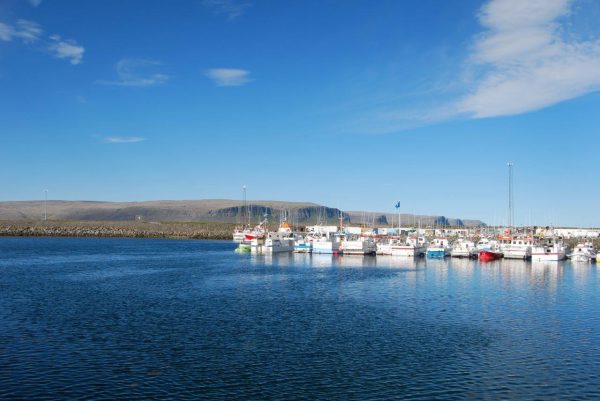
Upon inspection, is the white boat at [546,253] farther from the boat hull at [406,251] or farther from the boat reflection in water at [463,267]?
the boat hull at [406,251]

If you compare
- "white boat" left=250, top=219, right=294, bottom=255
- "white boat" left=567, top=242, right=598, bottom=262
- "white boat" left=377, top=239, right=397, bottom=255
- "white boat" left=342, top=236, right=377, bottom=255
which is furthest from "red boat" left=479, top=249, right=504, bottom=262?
"white boat" left=250, top=219, right=294, bottom=255

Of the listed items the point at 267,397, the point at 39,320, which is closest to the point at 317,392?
the point at 267,397

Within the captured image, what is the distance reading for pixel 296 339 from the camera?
106ft

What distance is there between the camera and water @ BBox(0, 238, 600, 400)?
23.7 m

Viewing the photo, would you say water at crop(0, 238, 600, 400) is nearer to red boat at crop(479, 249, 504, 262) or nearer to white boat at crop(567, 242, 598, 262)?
red boat at crop(479, 249, 504, 262)

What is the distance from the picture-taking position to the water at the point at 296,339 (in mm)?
23688

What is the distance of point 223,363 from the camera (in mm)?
27016

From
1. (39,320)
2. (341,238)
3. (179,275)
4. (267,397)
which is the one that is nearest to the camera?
(267,397)

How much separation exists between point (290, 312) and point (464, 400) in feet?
67.9

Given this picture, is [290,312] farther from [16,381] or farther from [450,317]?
[16,381]

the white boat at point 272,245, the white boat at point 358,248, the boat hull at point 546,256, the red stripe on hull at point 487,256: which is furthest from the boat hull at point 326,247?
the boat hull at point 546,256

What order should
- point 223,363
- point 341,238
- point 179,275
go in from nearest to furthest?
point 223,363, point 179,275, point 341,238

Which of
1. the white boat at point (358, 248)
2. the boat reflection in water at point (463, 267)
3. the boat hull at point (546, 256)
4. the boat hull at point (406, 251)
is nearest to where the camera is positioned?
the boat reflection in water at point (463, 267)

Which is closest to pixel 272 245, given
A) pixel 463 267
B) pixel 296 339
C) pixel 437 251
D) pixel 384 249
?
pixel 384 249
